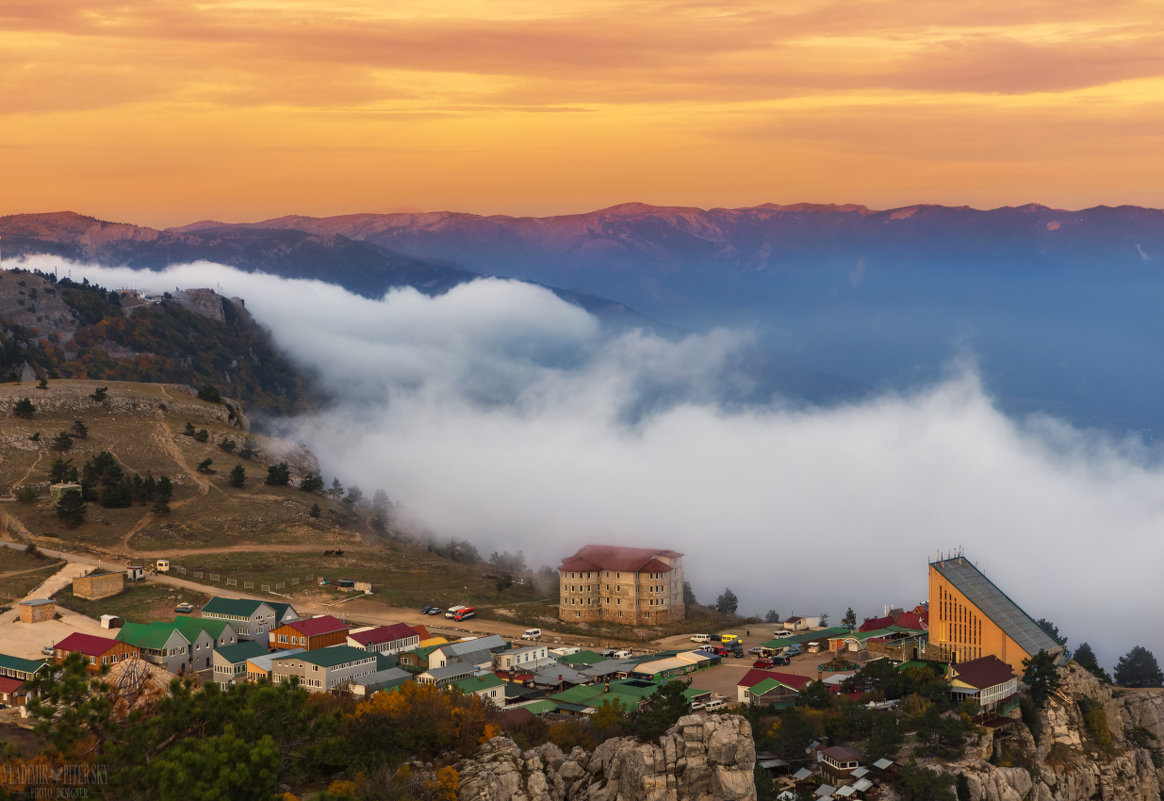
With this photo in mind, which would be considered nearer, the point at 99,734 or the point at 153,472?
the point at 99,734

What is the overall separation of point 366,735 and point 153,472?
246 feet

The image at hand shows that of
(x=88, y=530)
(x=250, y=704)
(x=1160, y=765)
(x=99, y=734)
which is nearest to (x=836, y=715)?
(x=1160, y=765)

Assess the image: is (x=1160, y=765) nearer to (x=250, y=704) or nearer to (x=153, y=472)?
(x=250, y=704)

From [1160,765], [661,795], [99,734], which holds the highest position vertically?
[99,734]

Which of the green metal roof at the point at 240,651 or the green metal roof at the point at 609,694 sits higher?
the green metal roof at the point at 240,651

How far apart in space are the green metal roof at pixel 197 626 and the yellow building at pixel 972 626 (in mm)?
40161

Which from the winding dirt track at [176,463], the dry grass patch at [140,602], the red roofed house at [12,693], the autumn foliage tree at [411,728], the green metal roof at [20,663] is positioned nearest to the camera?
the autumn foliage tree at [411,728]

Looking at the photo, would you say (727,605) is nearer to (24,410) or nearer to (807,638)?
(807,638)

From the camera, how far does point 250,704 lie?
1623 inches

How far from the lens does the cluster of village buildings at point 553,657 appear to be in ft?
204

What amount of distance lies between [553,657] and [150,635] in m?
22.5

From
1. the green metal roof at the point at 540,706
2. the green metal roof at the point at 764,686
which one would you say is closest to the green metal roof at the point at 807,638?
the green metal roof at the point at 764,686

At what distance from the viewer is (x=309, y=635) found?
70.2 meters

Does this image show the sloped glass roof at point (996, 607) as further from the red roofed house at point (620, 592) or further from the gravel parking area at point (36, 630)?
the gravel parking area at point (36, 630)
